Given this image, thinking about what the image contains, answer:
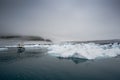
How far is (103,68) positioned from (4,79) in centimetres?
283

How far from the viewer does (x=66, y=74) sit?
4.70 metres

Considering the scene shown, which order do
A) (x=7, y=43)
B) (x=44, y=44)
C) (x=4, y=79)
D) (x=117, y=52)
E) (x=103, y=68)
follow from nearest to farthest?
(x=4, y=79), (x=103, y=68), (x=117, y=52), (x=7, y=43), (x=44, y=44)

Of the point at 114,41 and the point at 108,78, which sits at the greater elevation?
the point at 114,41

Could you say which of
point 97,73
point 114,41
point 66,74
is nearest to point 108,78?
point 97,73

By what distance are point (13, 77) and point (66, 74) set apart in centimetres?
131

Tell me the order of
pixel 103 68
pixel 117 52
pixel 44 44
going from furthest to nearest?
1. pixel 44 44
2. pixel 117 52
3. pixel 103 68

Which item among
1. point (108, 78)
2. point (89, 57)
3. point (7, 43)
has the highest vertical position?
point (7, 43)

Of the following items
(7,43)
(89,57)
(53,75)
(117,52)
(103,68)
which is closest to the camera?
(53,75)

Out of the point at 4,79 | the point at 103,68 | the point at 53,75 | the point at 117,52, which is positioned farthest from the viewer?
the point at 117,52

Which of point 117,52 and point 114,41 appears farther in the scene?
point 114,41

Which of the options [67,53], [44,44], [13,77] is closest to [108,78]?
[13,77]

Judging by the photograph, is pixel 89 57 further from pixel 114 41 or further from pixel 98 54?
pixel 114 41

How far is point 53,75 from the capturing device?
14.9ft

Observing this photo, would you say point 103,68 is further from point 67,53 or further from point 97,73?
point 67,53
